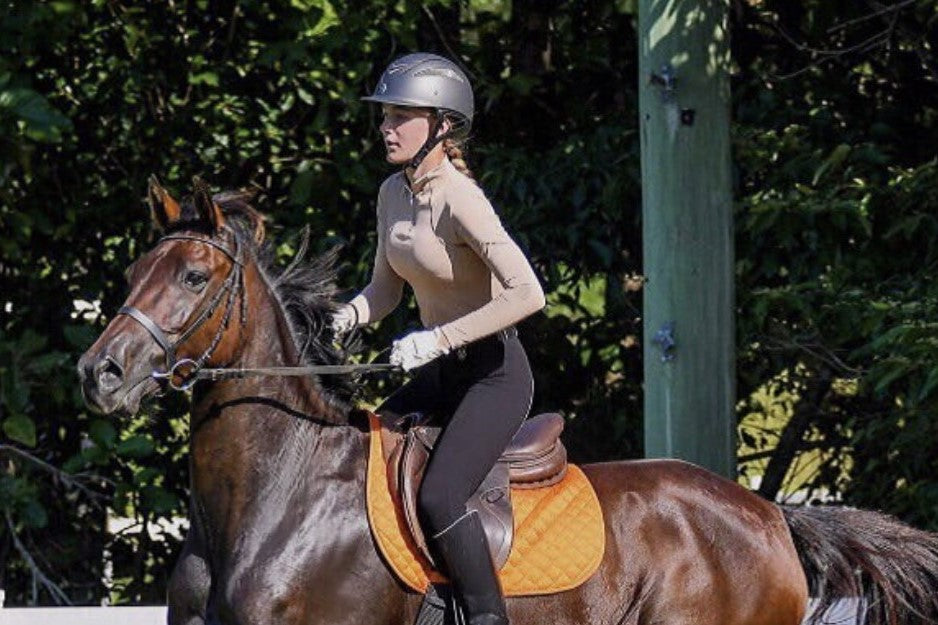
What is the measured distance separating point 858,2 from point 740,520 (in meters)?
3.99

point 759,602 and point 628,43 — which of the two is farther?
point 628,43

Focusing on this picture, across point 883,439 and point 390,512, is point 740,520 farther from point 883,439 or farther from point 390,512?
point 883,439

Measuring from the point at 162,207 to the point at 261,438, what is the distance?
0.68 meters

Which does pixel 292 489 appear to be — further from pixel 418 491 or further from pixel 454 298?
pixel 454 298

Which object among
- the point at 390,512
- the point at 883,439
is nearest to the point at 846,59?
the point at 883,439

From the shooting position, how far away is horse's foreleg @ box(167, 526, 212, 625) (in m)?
4.97

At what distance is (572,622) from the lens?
5.30m

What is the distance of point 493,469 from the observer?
17.2ft

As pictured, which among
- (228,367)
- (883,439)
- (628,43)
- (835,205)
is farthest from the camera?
(628,43)

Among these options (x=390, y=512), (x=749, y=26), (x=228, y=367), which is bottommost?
(x=390, y=512)

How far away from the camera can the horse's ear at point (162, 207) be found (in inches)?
201

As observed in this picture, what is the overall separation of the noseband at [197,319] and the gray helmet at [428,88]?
1.95 ft

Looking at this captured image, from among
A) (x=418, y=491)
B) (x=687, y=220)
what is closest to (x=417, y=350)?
(x=418, y=491)

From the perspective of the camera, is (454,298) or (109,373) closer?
(109,373)
